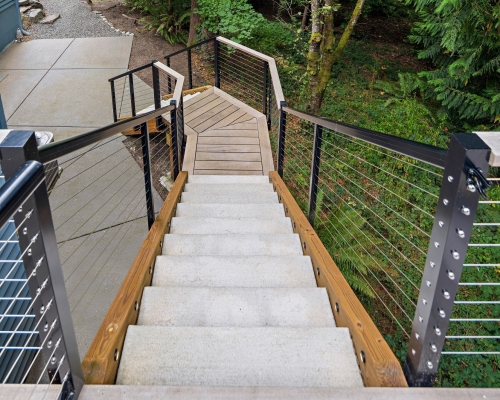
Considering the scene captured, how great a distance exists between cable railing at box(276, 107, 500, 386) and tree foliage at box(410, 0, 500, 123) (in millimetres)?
1379

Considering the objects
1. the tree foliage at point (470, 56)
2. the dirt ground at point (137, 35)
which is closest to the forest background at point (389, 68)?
the tree foliage at point (470, 56)

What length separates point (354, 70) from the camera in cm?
952

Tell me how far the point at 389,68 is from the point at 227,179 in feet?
20.0

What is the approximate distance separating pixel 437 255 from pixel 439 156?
1.05ft

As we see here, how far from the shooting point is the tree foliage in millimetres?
5734

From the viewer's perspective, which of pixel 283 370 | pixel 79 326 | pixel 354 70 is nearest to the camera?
pixel 283 370

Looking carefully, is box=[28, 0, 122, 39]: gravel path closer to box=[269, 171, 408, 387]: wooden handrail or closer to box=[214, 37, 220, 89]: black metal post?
box=[214, 37, 220, 89]: black metal post

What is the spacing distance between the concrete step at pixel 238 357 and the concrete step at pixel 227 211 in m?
1.97

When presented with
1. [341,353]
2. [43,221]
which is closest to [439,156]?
[341,353]

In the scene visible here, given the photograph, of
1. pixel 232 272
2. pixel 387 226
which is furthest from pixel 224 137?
pixel 232 272

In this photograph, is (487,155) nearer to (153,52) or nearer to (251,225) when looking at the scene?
(251,225)

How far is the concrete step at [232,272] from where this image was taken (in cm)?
258

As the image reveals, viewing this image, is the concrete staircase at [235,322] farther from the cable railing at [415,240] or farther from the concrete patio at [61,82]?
the concrete patio at [61,82]

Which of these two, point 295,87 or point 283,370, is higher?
point 283,370
